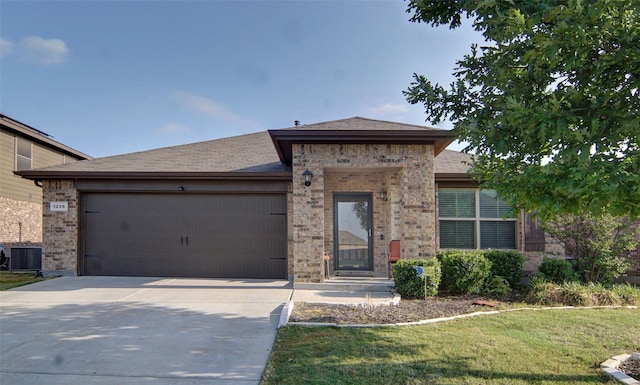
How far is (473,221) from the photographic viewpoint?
31.9 ft

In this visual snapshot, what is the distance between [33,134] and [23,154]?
2.89 ft

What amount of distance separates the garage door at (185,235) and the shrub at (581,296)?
5735 millimetres

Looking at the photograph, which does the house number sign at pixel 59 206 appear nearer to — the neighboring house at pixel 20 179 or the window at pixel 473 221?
the neighboring house at pixel 20 179

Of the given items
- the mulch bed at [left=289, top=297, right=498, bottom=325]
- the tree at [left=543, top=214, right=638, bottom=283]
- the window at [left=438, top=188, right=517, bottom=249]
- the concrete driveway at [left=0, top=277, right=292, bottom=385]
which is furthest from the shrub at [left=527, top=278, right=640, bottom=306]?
the concrete driveway at [left=0, top=277, right=292, bottom=385]

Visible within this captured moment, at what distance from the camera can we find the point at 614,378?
361cm

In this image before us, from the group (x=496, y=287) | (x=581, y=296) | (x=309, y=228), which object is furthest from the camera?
(x=309, y=228)

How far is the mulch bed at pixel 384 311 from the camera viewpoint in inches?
226

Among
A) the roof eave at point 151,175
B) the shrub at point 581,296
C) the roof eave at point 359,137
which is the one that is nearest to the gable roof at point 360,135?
the roof eave at point 359,137

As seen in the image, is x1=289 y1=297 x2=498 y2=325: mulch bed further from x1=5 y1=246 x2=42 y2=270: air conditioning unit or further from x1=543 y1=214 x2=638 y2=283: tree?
x1=5 y1=246 x2=42 y2=270: air conditioning unit

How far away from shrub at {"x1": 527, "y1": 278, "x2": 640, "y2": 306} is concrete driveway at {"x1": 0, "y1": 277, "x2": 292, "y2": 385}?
4940mm

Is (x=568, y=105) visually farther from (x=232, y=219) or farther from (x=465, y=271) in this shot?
(x=232, y=219)

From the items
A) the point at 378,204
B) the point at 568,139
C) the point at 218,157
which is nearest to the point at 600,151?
the point at 568,139

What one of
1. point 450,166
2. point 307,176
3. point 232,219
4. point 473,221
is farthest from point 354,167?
point 473,221

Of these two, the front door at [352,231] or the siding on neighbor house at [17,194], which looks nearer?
the front door at [352,231]
